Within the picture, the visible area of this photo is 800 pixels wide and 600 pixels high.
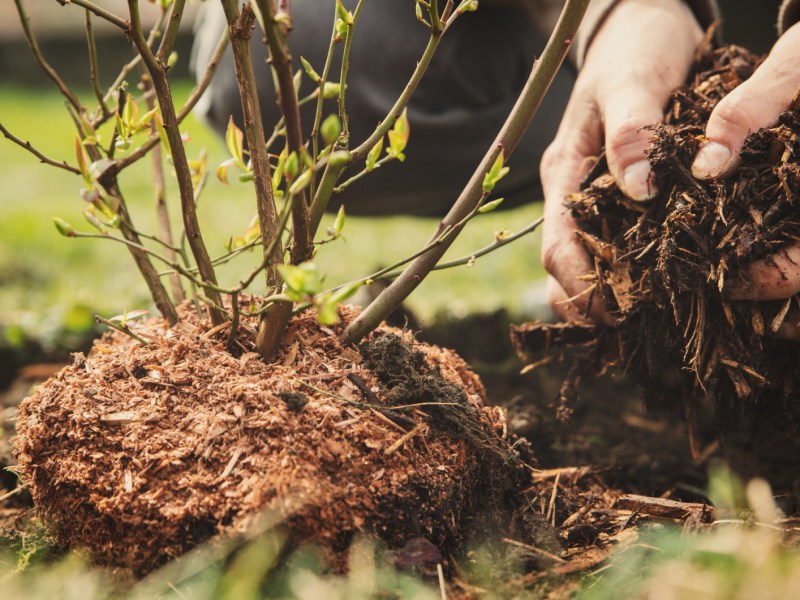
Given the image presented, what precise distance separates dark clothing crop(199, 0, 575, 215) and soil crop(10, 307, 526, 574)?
4.81 feet

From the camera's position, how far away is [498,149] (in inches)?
48.8

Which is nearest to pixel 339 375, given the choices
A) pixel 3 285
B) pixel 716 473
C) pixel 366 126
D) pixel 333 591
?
pixel 333 591

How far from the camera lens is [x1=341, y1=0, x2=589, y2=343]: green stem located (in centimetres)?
119

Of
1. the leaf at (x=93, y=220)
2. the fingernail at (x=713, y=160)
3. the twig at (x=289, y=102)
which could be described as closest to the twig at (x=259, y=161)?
the twig at (x=289, y=102)

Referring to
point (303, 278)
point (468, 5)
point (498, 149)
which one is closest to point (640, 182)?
point (498, 149)

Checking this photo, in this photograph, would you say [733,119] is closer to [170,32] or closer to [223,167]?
[223,167]

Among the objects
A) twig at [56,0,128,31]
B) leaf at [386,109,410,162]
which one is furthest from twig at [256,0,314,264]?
twig at [56,0,128,31]

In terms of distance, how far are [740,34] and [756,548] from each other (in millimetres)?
2784

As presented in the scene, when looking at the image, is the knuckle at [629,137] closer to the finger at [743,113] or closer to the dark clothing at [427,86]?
the finger at [743,113]

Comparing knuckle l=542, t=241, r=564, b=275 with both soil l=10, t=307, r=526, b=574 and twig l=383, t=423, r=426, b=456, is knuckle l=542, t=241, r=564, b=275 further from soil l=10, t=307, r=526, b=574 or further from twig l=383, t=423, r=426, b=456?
twig l=383, t=423, r=426, b=456

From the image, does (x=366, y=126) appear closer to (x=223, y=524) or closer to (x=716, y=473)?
(x=716, y=473)

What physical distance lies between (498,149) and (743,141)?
0.48 meters

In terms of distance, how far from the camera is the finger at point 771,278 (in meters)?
1.29

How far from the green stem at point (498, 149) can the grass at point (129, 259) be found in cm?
109
